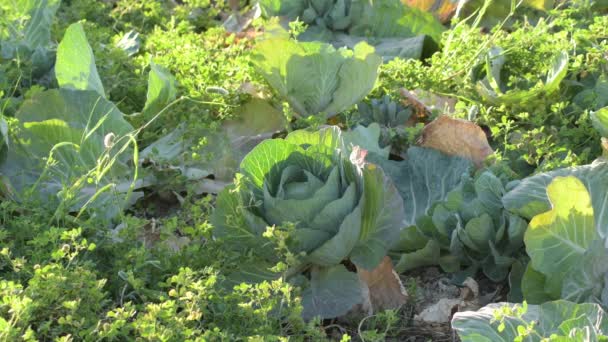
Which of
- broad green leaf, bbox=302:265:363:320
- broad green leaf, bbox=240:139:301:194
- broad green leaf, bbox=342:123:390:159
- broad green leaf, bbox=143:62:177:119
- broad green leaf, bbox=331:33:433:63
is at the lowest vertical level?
broad green leaf, bbox=331:33:433:63

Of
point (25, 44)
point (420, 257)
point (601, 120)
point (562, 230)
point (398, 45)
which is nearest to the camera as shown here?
point (562, 230)

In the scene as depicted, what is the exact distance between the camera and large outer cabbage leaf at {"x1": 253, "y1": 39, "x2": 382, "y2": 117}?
295 cm

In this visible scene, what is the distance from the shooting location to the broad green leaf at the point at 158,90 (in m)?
2.86

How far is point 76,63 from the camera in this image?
2881 millimetres

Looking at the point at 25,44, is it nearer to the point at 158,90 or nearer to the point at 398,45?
the point at 158,90

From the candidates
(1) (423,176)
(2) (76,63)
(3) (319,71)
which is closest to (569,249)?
(1) (423,176)

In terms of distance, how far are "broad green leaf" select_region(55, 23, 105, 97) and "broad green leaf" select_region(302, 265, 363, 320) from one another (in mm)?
984

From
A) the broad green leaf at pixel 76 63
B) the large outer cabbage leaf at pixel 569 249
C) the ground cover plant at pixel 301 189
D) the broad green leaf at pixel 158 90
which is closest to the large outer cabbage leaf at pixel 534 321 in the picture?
the ground cover plant at pixel 301 189

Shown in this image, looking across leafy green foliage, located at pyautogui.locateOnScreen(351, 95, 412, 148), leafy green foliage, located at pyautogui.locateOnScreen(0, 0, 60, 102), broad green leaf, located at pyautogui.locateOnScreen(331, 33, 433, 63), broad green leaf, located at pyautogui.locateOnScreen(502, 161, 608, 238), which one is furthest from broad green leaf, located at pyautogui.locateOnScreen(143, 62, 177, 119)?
broad green leaf, located at pyautogui.locateOnScreen(502, 161, 608, 238)

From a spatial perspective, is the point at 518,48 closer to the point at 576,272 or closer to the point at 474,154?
the point at 474,154

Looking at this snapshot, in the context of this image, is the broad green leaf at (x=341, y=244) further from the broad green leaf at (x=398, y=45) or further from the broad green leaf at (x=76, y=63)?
the broad green leaf at (x=398, y=45)

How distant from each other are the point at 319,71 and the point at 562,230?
1.11 m

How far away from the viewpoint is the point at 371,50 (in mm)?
2920

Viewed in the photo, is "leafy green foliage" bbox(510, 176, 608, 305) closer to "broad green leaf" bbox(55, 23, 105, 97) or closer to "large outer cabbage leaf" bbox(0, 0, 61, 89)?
"broad green leaf" bbox(55, 23, 105, 97)
